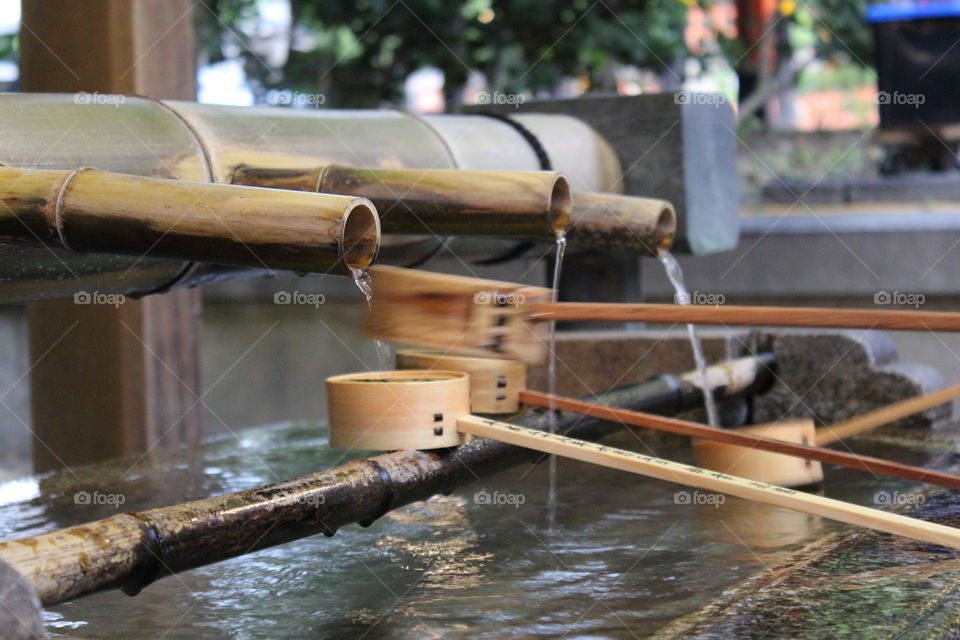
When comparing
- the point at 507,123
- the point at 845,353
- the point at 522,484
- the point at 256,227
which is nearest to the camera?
the point at 256,227

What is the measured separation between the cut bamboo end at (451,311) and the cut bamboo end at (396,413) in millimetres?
136

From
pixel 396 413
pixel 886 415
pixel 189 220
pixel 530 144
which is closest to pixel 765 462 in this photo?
pixel 886 415

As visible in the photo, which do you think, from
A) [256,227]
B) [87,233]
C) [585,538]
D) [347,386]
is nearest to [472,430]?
[347,386]

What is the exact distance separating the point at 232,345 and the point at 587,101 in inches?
151

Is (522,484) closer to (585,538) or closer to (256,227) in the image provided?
(585,538)

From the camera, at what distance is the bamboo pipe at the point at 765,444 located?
2.72 m

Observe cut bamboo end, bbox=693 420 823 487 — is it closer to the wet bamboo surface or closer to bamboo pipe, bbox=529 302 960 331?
the wet bamboo surface

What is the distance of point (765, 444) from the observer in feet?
9.46

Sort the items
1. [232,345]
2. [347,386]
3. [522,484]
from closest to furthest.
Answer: [347,386], [522,484], [232,345]

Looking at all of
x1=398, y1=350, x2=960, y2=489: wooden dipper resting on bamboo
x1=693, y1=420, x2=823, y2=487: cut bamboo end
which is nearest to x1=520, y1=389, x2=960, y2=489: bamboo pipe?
x1=398, y1=350, x2=960, y2=489: wooden dipper resting on bamboo

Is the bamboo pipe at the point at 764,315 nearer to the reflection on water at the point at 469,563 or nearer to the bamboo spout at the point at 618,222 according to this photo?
the reflection on water at the point at 469,563

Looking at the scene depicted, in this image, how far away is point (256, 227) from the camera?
2.17m

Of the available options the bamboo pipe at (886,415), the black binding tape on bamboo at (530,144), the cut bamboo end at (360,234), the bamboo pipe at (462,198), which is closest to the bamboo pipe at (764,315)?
the bamboo pipe at (462,198)

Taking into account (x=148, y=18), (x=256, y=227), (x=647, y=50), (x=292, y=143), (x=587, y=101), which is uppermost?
(x=647, y=50)
